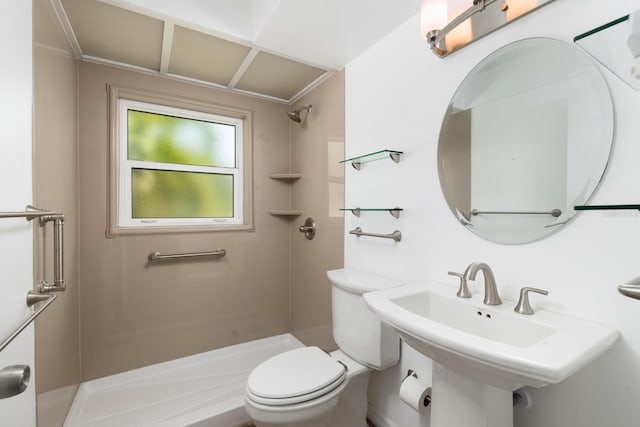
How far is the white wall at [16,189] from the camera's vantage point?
0.81m

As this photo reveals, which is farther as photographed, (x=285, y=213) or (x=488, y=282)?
(x=285, y=213)

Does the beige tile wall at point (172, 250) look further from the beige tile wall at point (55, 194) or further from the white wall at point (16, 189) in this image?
the white wall at point (16, 189)

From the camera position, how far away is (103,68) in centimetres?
184

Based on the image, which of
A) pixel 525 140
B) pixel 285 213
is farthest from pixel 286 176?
pixel 525 140

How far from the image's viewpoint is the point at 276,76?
2068 millimetres

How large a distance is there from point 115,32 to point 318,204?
157 cm

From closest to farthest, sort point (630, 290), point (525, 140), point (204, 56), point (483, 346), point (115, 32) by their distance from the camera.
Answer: point (630, 290) < point (483, 346) < point (525, 140) < point (115, 32) < point (204, 56)

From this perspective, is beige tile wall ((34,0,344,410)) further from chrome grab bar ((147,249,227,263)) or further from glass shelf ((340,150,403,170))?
glass shelf ((340,150,403,170))

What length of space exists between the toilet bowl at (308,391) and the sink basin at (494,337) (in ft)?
1.68

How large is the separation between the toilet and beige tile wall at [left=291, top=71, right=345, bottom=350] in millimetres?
442

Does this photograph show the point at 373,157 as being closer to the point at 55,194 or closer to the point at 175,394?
the point at 55,194

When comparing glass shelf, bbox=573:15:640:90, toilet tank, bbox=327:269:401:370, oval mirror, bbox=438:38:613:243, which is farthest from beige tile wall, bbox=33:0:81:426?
glass shelf, bbox=573:15:640:90

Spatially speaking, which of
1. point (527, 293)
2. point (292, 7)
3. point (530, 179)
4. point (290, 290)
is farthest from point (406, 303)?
point (290, 290)

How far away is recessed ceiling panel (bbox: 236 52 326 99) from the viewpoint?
187cm
